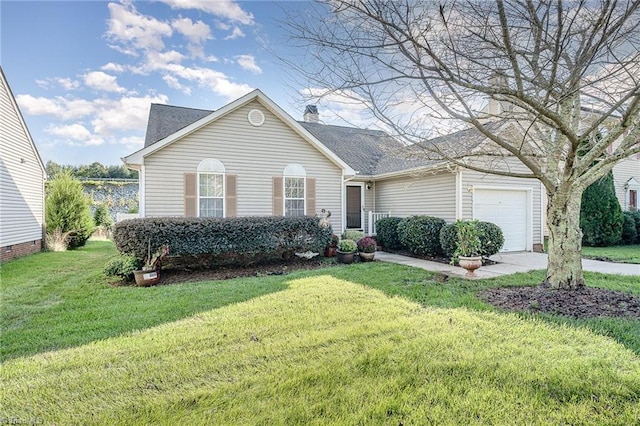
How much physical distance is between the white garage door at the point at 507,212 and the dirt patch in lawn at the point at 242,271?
17.6 ft

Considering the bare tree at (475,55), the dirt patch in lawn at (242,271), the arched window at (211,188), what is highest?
the bare tree at (475,55)

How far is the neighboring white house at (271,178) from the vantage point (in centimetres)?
952

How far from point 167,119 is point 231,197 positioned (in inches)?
187

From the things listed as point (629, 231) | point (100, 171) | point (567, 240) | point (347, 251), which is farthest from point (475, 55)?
point (100, 171)

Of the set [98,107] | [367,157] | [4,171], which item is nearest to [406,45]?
[367,157]

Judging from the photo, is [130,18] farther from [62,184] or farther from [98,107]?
[62,184]

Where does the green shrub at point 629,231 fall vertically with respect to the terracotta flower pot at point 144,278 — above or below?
above

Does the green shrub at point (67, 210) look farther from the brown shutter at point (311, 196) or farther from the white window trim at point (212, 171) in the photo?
the brown shutter at point (311, 196)

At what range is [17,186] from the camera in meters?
11.1

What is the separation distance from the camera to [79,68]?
11.1 meters

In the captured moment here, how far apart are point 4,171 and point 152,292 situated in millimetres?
8201

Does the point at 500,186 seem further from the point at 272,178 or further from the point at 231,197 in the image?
the point at 231,197

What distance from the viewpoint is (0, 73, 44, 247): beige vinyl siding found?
33.2 feet

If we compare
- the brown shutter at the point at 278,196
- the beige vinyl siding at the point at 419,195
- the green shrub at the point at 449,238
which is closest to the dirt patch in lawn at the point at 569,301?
the green shrub at the point at 449,238
